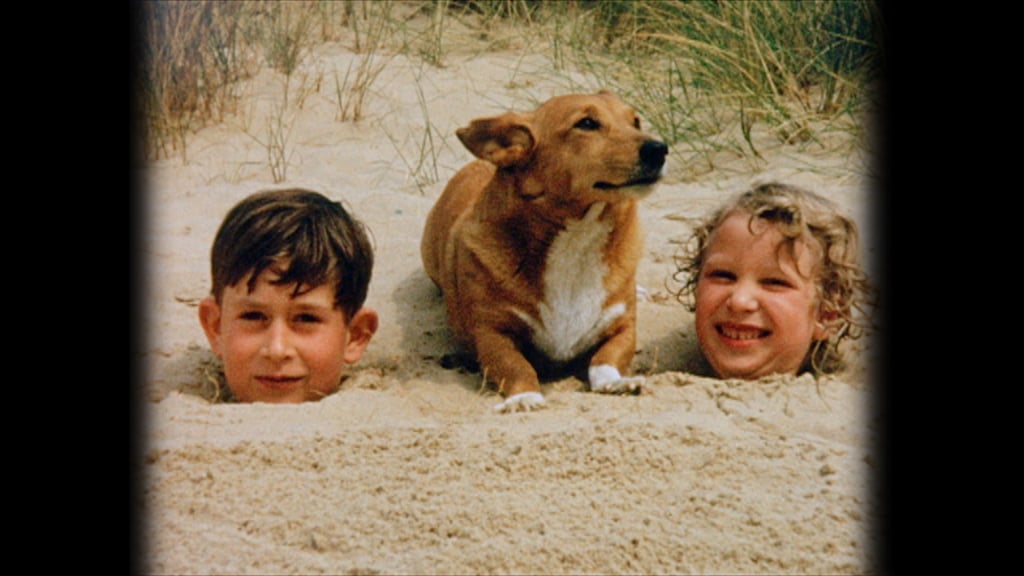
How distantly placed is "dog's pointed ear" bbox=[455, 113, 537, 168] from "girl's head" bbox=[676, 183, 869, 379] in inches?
27.9

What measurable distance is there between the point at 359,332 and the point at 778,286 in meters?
1.36

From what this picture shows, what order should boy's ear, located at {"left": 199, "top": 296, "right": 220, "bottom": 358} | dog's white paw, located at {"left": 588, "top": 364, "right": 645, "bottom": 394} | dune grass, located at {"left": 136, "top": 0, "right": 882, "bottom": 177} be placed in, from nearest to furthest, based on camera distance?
dog's white paw, located at {"left": 588, "top": 364, "right": 645, "bottom": 394}, boy's ear, located at {"left": 199, "top": 296, "right": 220, "bottom": 358}, dune grass, located at {"left": 136, "top": 0, "right": 882, "bottom": 177}

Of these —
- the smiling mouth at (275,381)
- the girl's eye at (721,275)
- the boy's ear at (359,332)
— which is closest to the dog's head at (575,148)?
the girl's eye at (721,275)

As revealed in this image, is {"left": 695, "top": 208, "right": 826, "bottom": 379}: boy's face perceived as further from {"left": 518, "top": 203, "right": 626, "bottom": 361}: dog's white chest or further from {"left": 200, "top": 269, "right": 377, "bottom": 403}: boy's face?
{"left": 200, "top": 269, "right": 377, "bottom": 403}: boy's face

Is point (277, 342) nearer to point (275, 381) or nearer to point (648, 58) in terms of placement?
point (275, 381)

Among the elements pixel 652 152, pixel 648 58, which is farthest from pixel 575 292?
pixel 648 58

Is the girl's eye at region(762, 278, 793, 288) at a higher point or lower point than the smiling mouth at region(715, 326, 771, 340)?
higher

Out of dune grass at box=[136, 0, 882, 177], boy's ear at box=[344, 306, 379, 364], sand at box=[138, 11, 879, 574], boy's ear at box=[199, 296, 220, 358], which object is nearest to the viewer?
sand at box=[138, 11, 879, 574]

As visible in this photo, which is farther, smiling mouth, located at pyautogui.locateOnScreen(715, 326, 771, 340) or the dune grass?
the dune grass

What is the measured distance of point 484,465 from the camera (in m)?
2.96

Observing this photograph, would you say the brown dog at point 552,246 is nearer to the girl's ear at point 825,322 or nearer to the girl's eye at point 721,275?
the girl's eye at point 721,275

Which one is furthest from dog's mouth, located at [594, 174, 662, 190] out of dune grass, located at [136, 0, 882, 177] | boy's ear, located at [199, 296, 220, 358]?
dune grass, located at [136, 0, 882, 177]

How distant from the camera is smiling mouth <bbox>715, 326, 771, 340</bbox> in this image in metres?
4.01

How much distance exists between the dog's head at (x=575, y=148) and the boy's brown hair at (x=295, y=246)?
0.52m
